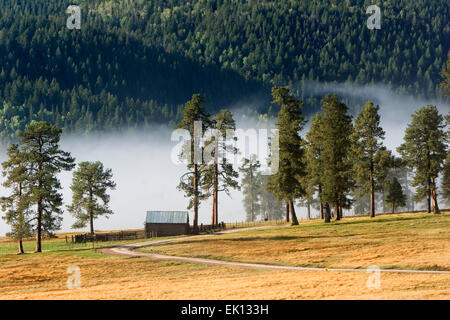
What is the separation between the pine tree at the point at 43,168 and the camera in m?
53.8

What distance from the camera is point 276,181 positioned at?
61875 mm

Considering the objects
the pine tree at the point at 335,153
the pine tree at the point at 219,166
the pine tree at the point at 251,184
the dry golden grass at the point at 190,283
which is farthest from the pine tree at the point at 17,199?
the pine tree at the point at 251,184

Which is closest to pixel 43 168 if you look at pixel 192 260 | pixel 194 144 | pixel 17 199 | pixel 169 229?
pixel 17 199

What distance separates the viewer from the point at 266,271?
3506 cm

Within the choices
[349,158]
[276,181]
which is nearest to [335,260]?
[276,181]

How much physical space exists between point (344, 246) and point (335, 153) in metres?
20.3

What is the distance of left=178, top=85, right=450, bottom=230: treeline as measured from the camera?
62.4 m

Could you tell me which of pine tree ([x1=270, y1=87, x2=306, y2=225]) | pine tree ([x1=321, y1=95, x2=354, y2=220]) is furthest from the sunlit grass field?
pine tree ([x1=270, y1=87, x2=306, y2=225])

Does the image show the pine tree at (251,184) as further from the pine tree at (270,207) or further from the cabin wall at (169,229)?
the cabin wall at (169,229)

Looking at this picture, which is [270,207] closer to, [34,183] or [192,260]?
[34,183]

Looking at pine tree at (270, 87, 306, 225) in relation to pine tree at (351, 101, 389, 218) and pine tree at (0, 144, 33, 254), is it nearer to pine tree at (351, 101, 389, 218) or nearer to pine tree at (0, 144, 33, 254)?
pine tree at (351, 101, 389, 218)

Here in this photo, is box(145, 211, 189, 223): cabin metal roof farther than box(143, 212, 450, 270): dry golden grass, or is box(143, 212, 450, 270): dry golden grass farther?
box(145, 211, 189, 223): cabin metal roof

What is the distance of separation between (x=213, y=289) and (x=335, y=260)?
14231 mm
